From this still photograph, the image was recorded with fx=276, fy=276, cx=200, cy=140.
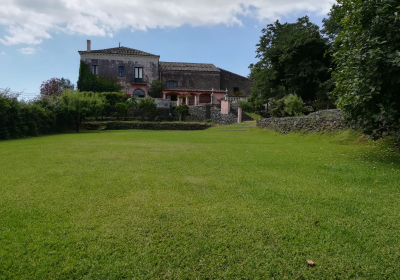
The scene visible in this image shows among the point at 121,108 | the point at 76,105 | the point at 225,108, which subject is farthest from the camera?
the point at 225,108

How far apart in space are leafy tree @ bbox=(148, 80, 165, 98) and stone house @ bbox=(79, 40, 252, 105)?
0.79 metres

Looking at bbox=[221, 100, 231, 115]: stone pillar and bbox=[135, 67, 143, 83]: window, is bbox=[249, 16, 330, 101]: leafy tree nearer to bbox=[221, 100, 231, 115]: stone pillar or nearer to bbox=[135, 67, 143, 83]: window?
bbox=[221, 100, 231, 115]: stone pillar

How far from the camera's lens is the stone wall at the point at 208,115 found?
94.3ft

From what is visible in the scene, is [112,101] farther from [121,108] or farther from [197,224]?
[197,224]

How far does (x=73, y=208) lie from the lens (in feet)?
11.9

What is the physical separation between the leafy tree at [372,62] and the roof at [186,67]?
35.3 metres

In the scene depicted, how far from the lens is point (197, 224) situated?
3.21m

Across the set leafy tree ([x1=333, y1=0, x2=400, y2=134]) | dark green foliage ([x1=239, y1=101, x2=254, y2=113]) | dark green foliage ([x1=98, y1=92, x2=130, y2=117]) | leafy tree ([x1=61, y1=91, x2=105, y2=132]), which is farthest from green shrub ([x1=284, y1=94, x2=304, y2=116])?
dark green foliage ([x1=98, y1=92, x2=130, y2=117])

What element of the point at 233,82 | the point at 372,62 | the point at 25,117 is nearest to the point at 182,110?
the point at 25,117

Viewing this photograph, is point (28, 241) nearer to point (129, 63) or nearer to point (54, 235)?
point (54, 235)

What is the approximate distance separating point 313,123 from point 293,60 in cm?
1068

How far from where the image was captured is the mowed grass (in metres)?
2.46

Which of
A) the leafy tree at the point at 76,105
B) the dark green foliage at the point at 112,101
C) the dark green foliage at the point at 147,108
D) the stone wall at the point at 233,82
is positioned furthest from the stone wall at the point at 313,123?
the stone wall at the point at 233,82

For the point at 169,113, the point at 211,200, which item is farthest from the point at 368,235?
the point at 169,113
